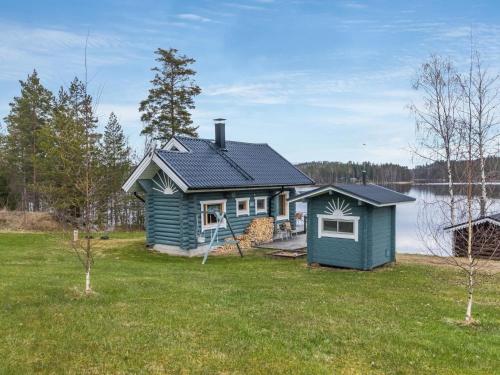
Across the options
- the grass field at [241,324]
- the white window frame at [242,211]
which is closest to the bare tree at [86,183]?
the grass field at [241,324]

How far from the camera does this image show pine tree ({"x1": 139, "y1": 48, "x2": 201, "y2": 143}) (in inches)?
1443

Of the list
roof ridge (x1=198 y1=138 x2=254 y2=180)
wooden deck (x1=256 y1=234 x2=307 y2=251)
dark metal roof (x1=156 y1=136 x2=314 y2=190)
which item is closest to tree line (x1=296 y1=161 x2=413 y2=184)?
dark metal roof (x1=156 y1=136 x2=314 y2=190)

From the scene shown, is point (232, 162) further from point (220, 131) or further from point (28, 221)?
point (28, 221)

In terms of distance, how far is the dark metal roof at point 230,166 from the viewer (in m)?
19.3

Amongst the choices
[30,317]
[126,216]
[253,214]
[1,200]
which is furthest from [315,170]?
[30,317]

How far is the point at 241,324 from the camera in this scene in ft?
25.7

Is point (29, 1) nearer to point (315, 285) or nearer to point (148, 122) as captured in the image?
point (315, 285)

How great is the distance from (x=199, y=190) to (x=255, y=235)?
4632mm

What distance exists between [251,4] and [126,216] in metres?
28.7

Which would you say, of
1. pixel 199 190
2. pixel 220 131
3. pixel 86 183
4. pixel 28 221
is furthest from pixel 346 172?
pixel 86 183

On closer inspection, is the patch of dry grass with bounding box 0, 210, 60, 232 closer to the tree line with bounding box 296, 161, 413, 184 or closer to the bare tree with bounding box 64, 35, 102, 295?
the bare tree with bounding box 64, 35, 102, 295

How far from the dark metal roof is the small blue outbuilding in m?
4.88

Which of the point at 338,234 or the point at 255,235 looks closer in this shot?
the point at 338,234

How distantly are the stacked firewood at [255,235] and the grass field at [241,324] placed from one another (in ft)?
20.7
